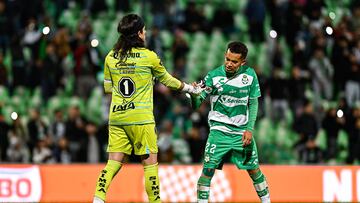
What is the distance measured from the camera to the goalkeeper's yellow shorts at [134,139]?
Answer: 12.0m

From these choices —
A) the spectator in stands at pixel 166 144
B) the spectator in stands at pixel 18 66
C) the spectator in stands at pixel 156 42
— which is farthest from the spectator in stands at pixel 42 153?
the spectator in stands at pixel 156 42

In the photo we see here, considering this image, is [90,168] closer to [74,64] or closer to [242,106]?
[74,64]

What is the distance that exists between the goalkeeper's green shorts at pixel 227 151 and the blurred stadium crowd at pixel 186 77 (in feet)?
29.2

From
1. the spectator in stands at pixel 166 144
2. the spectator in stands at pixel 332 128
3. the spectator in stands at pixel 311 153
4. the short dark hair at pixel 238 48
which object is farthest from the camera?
the spectator in stands at pixel 332 128

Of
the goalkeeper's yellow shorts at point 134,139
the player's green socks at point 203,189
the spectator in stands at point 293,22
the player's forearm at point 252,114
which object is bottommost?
the player's green socks at point 203,189

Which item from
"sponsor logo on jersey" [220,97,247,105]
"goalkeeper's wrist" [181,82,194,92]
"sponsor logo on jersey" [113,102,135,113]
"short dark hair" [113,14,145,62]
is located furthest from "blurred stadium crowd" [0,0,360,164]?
"short dark hair" [113,14,145,62]

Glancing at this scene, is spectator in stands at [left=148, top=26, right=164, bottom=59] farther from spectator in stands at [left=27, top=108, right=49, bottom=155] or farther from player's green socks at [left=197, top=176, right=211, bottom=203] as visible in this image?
player's green socks at [left=197, top=176, right=211, bottom=203]

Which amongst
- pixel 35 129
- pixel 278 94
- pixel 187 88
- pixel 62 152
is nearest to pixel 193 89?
pixel 187 88

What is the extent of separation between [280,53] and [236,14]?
6.36 feet

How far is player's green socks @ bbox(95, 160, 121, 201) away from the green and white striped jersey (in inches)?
64.4

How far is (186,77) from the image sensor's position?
23.6m

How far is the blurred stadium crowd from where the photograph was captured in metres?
22.2

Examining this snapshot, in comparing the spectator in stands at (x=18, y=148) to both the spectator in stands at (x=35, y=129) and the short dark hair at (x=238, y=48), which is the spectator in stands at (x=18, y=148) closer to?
the spectator in stands at (x=35, y=129)

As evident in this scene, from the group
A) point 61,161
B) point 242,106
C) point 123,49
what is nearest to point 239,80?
point 242,106
